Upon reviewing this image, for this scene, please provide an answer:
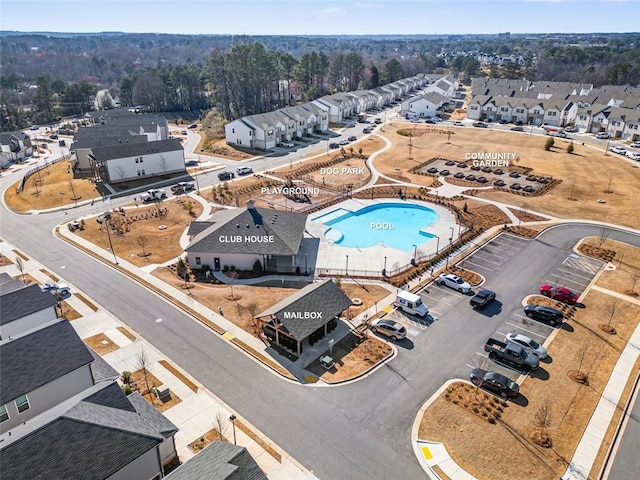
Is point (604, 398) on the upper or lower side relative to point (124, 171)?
lower

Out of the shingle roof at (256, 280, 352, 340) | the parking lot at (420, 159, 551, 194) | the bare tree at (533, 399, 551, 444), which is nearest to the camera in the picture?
the bare tree at (533, 399, 551, 444)

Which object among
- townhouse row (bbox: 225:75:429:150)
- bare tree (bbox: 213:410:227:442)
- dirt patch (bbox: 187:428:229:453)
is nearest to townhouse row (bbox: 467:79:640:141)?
townhouse row (bbox: 225:75:429:150)

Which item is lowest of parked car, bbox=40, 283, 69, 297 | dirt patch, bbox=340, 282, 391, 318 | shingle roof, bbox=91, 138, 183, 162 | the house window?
dirt patch, bbox=340, 282, 391, 318

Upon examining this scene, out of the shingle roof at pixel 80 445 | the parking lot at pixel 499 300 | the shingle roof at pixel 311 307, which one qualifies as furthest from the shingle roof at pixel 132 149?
the shingle roof at pixel 80 445

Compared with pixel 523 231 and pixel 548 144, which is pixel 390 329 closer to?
pixel 523 231

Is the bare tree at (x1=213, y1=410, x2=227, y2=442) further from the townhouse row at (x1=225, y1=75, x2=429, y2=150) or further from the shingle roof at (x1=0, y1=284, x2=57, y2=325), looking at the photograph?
the townhouse row at (x1=225, y1=75, x2=429, y2=150)

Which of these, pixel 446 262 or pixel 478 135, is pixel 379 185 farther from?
pixel 478 135

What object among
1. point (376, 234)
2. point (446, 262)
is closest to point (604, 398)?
point (446, 262)
